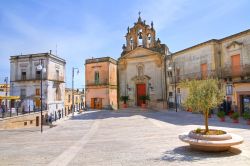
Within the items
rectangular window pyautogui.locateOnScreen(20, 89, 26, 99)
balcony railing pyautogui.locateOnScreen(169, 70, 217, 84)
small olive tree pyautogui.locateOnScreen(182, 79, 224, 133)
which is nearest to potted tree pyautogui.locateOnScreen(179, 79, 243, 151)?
small olive tree pyautogui.locateOnScreen(182, 79, 224, 133)

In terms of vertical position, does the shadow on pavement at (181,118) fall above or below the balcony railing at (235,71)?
below

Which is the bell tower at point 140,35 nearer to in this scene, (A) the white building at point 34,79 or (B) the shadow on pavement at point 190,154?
(A) the white building at point 34,79

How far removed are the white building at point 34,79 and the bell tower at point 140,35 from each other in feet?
39.1

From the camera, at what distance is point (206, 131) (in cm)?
856

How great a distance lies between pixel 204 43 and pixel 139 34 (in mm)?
10887

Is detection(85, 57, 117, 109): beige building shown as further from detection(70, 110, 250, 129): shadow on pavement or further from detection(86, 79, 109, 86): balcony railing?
detection(70, 110, 250, 129): shadow on pavement

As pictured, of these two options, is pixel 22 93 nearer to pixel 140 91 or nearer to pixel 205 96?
pixel 140 91

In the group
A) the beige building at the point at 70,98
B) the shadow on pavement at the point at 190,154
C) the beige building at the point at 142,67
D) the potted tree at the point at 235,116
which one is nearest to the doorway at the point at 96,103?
the beige building at the point at 142,67

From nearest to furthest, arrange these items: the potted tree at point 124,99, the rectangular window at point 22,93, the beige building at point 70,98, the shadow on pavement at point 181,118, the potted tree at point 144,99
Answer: the shadow on pavement at point 181,118
the potted tree at point 144,99
the potted tree at point 124,99
the rectangular window at point 22,93
the beige building at point 70,98

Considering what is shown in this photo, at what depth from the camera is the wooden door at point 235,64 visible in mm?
21097

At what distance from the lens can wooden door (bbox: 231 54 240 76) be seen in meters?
21.1

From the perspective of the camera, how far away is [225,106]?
70.6ft

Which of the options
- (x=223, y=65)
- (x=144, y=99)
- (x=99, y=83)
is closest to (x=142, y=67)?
(x=144, y=99)

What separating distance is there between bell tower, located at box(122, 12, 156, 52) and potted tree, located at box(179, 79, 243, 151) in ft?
77.8
